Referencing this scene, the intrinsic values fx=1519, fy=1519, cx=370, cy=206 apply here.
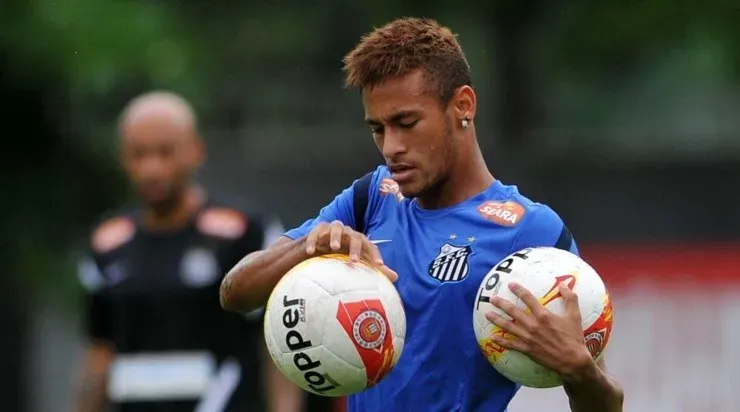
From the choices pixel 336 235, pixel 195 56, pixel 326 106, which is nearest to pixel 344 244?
pixel 336 235

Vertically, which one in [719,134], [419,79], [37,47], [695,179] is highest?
[419,79]

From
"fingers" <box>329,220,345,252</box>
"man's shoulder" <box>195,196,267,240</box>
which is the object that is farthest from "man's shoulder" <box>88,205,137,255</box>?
"fingers" <box>329,220,345,252</box>

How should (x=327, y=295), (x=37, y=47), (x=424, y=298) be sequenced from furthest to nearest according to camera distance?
(x=37, y=47), (x=424, y=298), (x=327, y=295)

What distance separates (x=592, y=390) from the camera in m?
4.75

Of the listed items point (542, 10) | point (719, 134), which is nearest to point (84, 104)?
point (542, 10)

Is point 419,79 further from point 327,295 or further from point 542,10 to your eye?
point 542,10

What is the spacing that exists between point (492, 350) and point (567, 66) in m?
9.27

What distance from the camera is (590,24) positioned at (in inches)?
519

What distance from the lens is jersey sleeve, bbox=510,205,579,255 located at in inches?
195

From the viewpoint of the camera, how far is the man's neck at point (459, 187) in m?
5.11

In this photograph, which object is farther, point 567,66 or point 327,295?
point 567,66

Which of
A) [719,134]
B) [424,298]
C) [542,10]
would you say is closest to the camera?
[424,298]

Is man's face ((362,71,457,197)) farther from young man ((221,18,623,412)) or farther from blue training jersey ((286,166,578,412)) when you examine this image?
blue training jersey ((286,166,578,412))

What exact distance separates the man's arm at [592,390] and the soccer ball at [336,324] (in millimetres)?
565
